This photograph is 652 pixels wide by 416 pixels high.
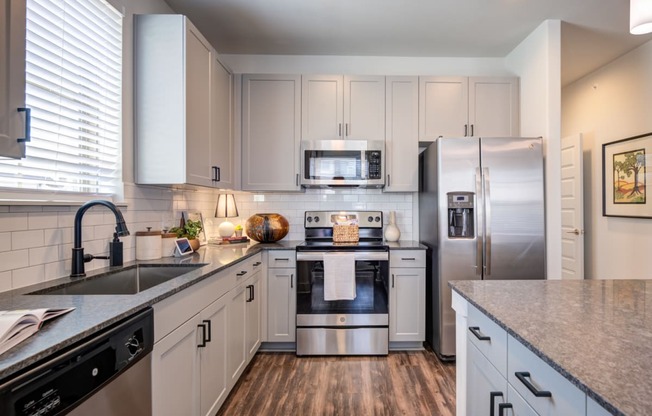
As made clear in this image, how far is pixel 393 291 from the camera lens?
2707mm

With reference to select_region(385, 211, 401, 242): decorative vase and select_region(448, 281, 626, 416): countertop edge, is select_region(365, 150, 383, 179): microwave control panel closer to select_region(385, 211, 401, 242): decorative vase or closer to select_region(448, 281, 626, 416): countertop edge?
select_region(385, 211, 401, 242): decorative vase

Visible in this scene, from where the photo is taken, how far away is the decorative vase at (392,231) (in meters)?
3.08

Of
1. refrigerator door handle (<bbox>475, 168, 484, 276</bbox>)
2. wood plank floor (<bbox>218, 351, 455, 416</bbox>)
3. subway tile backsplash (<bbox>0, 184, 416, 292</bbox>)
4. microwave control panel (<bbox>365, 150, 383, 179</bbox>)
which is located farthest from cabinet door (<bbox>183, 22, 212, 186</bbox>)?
refrigerator door handle (<bbox>475, 168, 484, 276</bbox>)

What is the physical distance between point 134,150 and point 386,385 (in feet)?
7.47

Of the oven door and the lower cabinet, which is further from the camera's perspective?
the oven door

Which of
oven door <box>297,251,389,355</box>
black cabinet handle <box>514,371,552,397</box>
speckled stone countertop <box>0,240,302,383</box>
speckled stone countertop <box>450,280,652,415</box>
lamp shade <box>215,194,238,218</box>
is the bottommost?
oven door <box>297,251,389,355</box>

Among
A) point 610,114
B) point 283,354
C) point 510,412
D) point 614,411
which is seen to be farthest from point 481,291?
point 610,114

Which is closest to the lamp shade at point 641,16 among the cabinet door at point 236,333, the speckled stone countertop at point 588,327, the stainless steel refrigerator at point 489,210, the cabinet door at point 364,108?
the speckled stone countertop at point 588,327

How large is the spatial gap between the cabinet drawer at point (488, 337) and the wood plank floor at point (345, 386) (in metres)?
1.05

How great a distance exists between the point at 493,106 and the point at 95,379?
3379mm

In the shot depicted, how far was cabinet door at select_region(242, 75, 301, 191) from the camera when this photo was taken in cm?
299

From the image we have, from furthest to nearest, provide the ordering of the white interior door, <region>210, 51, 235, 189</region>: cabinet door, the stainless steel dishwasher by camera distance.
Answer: the white interior door → <region>210, 51, 235, 189</region>: cabinet door → the stainless steel dishwasher

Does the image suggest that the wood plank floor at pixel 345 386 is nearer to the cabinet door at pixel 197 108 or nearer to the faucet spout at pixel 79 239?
the faucet spout at pixel 79 239

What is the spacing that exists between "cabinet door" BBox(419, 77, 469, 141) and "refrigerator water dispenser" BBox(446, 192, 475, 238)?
71 cm
